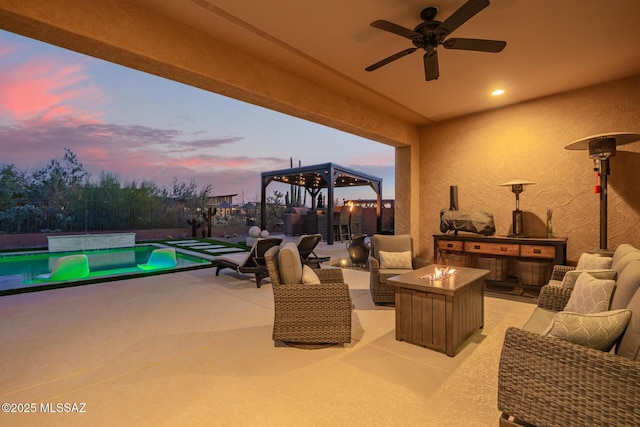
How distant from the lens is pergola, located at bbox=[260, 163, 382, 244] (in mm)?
10883

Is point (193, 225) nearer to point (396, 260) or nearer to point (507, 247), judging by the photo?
point (396, 260)

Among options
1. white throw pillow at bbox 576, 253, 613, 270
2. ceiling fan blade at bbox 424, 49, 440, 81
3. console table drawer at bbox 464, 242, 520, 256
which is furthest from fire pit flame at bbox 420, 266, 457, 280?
ceiling fan blade at bbox 424, 49, 440, 81

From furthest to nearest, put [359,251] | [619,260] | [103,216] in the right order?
[103,216] < [359,251] < [619,260]

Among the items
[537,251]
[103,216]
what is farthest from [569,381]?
[103,216]

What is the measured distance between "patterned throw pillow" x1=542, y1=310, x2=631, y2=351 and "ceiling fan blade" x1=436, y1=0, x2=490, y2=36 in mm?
2014

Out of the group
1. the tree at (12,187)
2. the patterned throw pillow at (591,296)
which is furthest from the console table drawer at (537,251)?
the tree at (12,187)

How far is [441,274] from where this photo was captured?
3.14 metres

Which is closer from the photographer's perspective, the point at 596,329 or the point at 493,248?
the point at 596,329

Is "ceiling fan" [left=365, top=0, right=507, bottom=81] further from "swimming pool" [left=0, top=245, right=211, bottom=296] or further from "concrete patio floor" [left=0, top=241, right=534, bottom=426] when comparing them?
"swimming pool" [left=0, top=245, right=211, bottom=296]

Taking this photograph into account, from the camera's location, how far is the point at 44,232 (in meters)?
10.6

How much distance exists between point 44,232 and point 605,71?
15.2 metres

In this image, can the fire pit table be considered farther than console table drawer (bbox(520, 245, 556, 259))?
No

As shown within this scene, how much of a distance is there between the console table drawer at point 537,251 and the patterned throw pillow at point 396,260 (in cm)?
173

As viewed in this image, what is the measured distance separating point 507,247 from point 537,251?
37 cm
